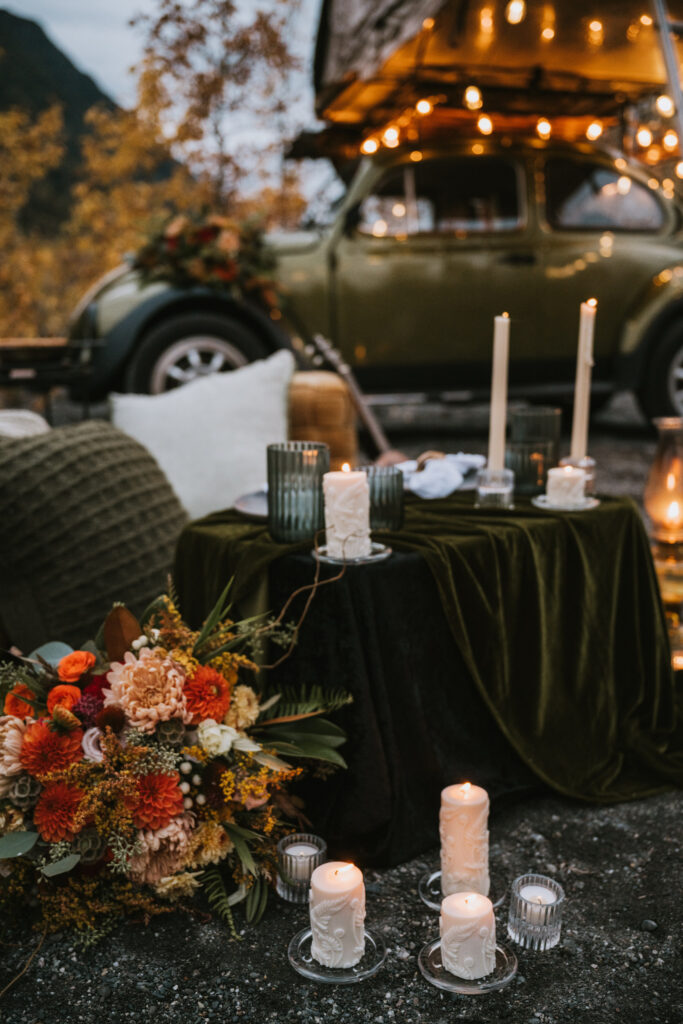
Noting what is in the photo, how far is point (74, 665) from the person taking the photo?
1.89 m

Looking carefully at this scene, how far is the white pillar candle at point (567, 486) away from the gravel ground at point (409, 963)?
0.84m

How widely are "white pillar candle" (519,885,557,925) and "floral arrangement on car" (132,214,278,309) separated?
13.3ft

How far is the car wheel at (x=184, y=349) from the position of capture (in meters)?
5.42

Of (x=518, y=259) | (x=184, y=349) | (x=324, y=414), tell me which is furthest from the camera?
(x=518, y=259)

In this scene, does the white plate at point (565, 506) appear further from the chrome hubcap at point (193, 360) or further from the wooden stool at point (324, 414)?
the chrome hubcap at point (193, 360)

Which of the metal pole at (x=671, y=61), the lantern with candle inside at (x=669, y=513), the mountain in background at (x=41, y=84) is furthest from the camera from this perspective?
the mountain in background at (x=41, y=84)

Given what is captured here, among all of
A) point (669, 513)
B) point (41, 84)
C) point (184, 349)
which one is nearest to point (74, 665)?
point (669, 513)

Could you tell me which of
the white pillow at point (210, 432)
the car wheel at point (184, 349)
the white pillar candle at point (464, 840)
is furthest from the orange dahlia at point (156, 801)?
the car wheel at point (184, 349)

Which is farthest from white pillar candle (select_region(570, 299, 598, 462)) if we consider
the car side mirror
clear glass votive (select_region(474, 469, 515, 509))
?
the car side mirror

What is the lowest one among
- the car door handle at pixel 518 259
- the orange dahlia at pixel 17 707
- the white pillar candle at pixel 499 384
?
the orange dahlia at pixel 17 707

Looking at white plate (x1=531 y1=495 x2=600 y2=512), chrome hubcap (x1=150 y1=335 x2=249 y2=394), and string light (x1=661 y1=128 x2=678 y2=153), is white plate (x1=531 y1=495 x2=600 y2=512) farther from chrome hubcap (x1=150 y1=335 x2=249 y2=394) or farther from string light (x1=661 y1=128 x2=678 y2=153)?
→ string light (x1=661 y1=128 x2=678 y2=153)

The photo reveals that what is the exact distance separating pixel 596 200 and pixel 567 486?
484cm

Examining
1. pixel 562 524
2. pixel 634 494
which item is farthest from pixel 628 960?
pixel 634 494

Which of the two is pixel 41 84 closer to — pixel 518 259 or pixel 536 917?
pixel 518 259
